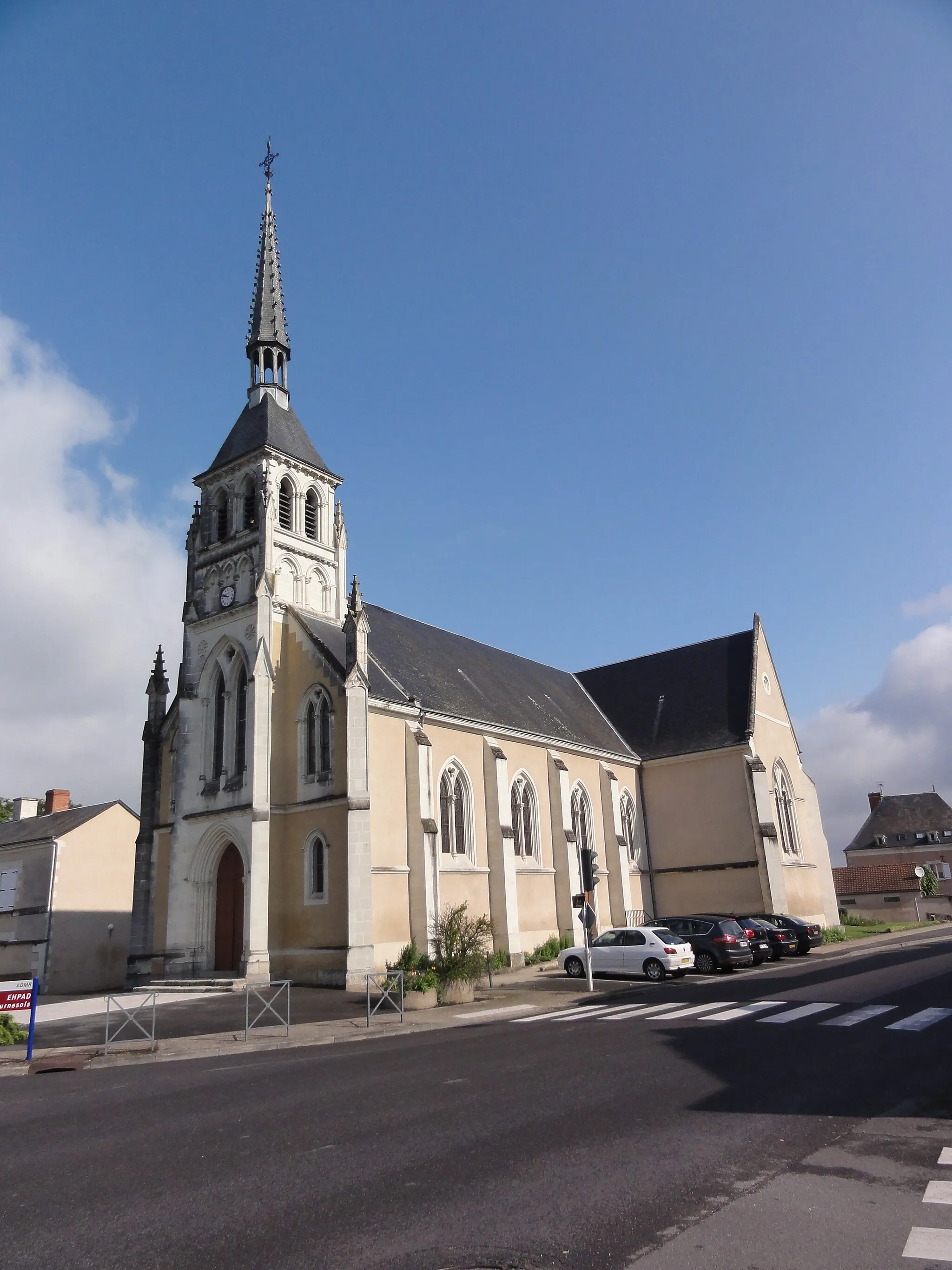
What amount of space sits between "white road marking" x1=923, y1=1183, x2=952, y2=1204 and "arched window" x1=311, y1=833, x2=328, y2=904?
18831 mm

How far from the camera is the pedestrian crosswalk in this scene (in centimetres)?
1299

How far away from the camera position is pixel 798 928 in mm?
27484

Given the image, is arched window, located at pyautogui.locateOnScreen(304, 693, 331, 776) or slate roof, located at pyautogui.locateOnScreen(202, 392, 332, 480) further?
slate roof, located at pyautogui.locateOnScreen(202, 392, 332, 480)

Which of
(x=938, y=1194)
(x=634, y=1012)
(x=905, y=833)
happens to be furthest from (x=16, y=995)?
(x=905, y=833)

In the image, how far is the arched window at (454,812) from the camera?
85.4 ft

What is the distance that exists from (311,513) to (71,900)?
16.4 metres

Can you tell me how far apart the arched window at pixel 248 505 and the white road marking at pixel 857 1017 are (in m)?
21.1

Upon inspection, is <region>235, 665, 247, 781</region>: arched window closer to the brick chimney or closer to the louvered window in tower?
the louvered window in tower

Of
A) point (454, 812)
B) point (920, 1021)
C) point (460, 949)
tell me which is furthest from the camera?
point (454, 812)

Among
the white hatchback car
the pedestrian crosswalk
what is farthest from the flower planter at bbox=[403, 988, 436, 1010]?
the white hatchback car

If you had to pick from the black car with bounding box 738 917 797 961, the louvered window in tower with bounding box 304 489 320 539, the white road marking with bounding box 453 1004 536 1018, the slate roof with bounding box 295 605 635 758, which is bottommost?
the white road marking with bounding box 453 1004 536 1018

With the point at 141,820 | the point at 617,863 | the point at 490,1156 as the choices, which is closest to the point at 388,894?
the point at 141,820

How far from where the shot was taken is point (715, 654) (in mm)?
38312

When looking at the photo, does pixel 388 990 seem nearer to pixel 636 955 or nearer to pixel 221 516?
pixel 636 955
